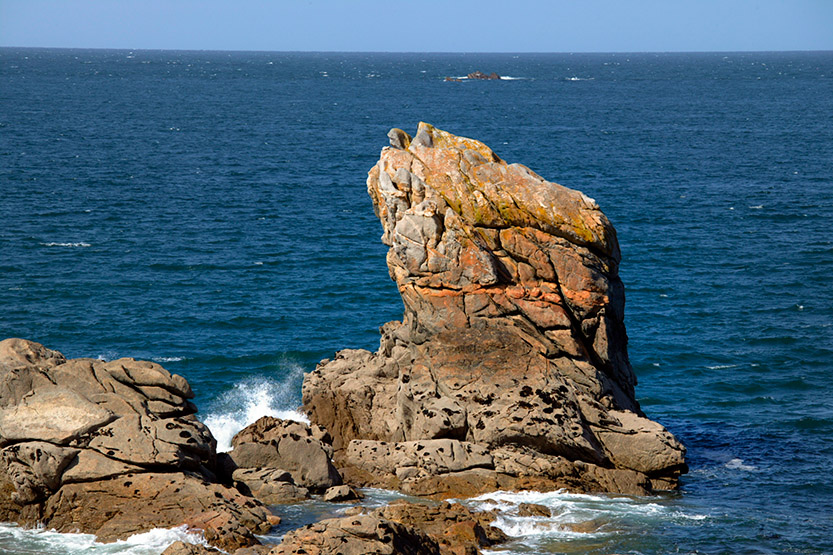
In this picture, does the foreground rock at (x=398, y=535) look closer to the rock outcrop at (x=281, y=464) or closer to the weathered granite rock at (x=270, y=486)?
the weathered granite rock at (x=270, y=486)

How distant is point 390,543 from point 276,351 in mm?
30378

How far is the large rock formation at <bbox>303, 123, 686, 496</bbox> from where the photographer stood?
31828mm

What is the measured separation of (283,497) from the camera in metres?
29.6

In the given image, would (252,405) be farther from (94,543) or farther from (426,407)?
(94,543)

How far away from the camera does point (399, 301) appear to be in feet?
200

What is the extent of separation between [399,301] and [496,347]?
2724 centimetres

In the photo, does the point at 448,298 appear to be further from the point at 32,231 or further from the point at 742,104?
the point at 742,104

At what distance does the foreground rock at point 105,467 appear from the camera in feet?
85.5

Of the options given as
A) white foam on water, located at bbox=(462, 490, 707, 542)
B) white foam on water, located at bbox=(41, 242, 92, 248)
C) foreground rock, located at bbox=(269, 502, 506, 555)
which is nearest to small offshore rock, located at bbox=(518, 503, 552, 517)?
white foam on water, located at bbox=(462, 490, 707, 542)

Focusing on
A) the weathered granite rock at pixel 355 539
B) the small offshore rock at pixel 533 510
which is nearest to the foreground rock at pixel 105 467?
the weathered granite rock at pixel 355 539

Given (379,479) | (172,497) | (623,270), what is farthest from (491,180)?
(623,270)

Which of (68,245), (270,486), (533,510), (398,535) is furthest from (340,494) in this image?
(68,245)

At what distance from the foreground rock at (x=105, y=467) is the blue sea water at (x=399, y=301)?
3.27ft

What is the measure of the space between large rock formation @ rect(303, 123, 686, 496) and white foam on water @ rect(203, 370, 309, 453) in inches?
200
